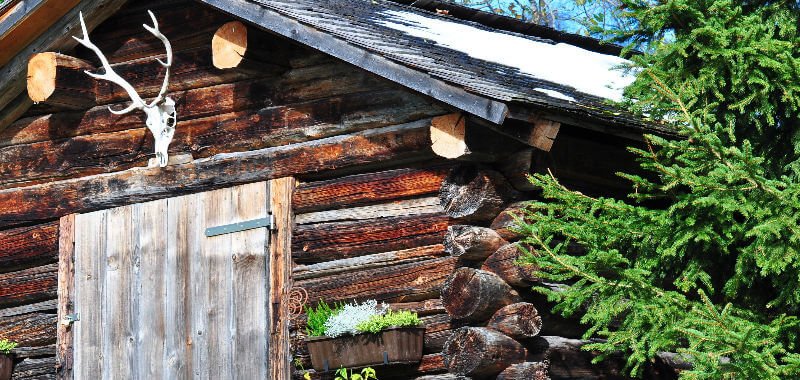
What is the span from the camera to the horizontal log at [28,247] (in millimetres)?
10547

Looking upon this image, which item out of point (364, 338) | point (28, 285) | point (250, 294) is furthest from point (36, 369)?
point (364, 338)

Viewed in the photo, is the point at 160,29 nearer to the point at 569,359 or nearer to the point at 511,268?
the point at 511,268

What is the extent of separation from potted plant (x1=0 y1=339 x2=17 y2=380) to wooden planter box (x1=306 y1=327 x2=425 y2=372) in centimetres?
311

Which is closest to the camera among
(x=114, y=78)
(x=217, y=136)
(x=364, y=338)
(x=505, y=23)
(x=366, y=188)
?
(x=364, y=338)

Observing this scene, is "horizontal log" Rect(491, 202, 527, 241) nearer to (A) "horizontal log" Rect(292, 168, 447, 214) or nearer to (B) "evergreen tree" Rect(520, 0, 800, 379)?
(B) "evergreen tree" Rect(520, 0, 800, 379)

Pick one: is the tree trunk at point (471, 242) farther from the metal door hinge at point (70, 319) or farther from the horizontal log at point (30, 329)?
the horizontal log at point (30, 329)

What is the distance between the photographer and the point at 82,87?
10523mm

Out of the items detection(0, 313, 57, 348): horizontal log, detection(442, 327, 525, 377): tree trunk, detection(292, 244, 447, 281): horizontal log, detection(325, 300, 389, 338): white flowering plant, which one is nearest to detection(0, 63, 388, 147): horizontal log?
detection(292, 244, 447, 281): horizontal log

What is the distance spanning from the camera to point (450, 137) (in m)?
8.73

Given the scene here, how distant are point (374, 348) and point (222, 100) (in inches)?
101

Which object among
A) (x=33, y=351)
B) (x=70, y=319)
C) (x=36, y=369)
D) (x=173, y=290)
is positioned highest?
(x=173, y=290)

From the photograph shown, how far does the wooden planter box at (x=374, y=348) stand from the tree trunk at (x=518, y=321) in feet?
1.79

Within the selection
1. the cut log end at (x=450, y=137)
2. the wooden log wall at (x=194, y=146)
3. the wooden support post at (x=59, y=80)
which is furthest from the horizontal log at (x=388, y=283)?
the wooden support post at (x=59, y=80)

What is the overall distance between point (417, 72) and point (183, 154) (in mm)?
2456
